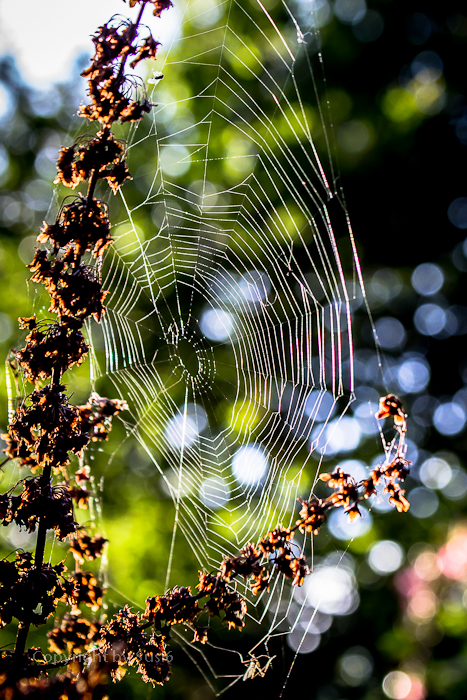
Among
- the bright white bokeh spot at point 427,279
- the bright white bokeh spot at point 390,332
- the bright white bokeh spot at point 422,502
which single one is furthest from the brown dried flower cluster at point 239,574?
the bright white bokeh spot at point 427,279

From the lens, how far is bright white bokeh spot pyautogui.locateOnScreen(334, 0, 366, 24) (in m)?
9.05

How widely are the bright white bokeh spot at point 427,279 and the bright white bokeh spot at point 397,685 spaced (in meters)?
6.66

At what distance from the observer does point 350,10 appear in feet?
29.9

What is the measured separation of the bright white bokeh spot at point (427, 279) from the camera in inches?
367

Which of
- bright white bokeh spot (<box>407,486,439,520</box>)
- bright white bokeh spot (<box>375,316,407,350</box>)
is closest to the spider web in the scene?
bright white bokeh spot (<box>375,316,407,350</box>)

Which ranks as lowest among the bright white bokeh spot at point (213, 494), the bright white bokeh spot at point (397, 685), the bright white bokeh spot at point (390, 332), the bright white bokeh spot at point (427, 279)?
the bright white bokeh spot at point (397, 685)

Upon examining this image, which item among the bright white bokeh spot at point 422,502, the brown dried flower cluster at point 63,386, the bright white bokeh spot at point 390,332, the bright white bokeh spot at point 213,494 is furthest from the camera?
the bright white bokeh spot at point 390,332

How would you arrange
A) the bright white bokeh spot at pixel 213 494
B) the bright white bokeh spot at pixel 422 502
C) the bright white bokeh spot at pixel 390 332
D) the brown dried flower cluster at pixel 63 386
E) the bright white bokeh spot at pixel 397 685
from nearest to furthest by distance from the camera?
the brown dried flower cluster at pixel 63 386
the bright white bokeh spot at pixel 213 494
the bright white bokeh spot at pixel 397 685
the bright white bokeh spot at pixel 422 502
the bright white bokeh spot at pixel 390 332

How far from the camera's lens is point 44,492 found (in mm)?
1381

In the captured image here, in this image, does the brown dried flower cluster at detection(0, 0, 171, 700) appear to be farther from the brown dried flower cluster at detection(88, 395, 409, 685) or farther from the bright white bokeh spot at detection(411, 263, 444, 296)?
the bright white bokeh spot at detection(411, 263, 444, 296)

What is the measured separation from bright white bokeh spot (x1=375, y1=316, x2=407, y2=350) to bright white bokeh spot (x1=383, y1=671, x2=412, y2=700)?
544 centimetres

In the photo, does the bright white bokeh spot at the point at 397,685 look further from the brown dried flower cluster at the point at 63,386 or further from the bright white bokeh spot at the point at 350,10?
the bright white bokeh spot at the point at 350,10

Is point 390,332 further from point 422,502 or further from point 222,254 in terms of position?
point 222,254

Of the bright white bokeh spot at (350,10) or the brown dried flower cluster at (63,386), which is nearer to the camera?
the brown dried flower cluster at (63,386)
